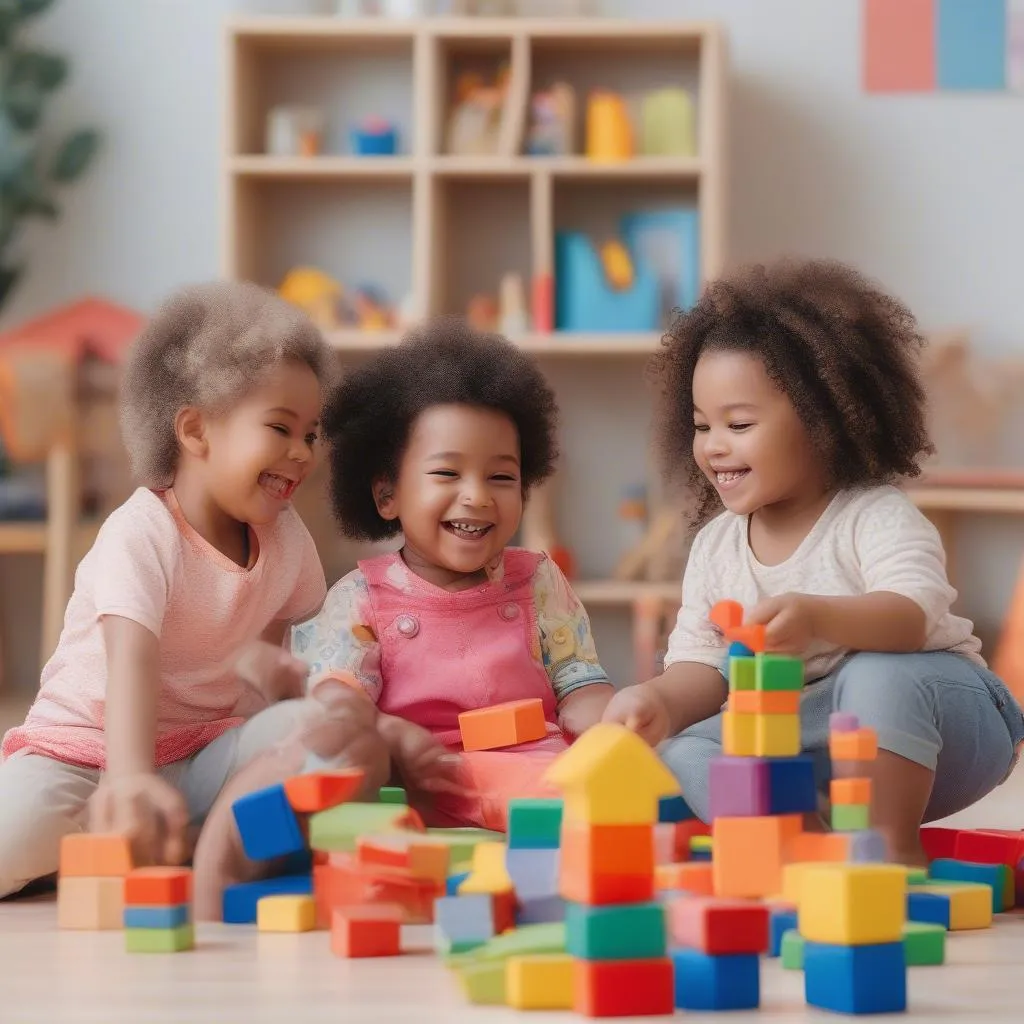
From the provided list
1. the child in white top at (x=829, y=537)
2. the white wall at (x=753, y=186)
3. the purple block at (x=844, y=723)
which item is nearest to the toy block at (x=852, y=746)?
the purple block at (x=844, y=723)

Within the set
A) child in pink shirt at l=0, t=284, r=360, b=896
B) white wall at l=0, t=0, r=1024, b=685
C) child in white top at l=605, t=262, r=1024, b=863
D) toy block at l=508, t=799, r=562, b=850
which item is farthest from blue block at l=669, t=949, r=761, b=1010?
white wall at l=0, t=0, r=1024, b=685

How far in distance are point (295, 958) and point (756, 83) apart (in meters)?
2.35

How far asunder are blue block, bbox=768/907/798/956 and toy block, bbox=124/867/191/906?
13.0 inches

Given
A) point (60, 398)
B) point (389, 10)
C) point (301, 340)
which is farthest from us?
point (389, 10)

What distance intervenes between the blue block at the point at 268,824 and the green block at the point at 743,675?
30cm

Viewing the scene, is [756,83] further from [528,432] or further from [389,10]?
[528,432]

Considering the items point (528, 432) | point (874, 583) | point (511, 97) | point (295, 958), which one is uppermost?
point (511, 97)

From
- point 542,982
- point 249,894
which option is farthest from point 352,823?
point 542,982

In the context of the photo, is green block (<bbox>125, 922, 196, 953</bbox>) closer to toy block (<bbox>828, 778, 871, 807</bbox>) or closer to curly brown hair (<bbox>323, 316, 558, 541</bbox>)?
toy block (<bbox>828, 778, 871, 807</bbox>)

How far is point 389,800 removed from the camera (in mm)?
1020

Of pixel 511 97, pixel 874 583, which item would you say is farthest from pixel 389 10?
pixel 874 583

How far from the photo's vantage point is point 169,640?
49.1 inches

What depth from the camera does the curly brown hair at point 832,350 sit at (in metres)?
1.23

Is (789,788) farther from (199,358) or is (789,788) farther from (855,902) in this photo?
(199,358)
